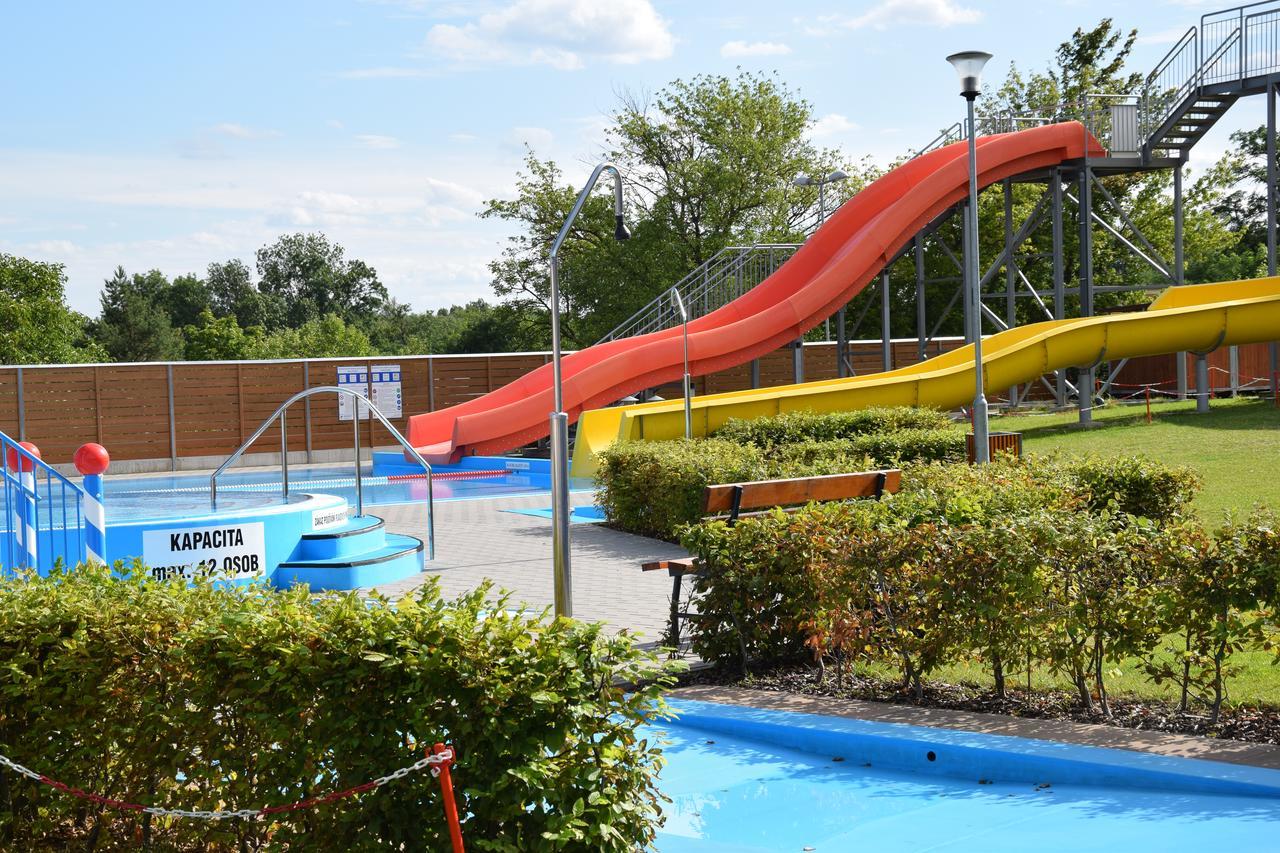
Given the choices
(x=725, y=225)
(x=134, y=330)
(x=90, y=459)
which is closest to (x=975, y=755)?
(x=90, y=459)

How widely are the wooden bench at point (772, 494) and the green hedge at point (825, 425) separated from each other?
22.1 ft

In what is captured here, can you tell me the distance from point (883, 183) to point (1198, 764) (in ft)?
81.4

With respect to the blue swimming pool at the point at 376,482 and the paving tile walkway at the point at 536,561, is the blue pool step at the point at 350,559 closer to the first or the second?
the paving tile walkway at the point at 536,561

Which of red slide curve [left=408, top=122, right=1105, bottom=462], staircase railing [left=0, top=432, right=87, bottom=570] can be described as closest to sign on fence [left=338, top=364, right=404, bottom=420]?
red slide curve [left=408, top=122, right=1105, bottom=462]

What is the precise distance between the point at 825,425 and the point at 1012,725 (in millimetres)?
11881

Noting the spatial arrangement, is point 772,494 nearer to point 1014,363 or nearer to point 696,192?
point 1014,363

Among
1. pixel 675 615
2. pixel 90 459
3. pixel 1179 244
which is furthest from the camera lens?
pixel 1179 244

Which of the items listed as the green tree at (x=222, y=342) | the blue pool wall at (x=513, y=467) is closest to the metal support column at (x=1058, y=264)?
the blue pool wall at (x=513, y=467)

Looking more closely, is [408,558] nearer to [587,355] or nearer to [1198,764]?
[1198,764]

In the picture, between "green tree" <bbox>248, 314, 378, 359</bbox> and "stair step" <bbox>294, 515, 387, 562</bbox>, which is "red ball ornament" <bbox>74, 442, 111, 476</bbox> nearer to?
"stair step" <bbox>294, 515, 387, 562</bbox>

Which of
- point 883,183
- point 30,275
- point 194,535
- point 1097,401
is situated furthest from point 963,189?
point 30,275

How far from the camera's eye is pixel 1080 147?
27.1 m

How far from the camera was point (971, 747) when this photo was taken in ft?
20.7

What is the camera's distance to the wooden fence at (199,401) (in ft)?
89.6
